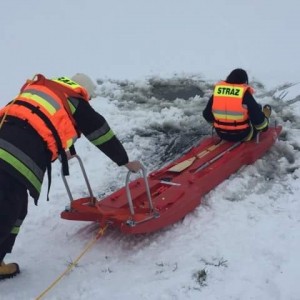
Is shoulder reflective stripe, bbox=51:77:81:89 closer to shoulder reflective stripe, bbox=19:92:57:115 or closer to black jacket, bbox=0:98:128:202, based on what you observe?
black jacket, bbox=0:98:128:202

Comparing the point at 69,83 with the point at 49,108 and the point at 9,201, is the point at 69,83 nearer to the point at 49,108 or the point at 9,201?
the point at 49,108

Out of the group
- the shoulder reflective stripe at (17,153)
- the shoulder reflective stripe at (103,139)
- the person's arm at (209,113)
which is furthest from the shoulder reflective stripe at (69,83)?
the person's arm at (209,113)

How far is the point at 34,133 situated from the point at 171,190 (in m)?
1.89

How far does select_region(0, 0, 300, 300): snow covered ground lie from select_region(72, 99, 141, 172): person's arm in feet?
3.26

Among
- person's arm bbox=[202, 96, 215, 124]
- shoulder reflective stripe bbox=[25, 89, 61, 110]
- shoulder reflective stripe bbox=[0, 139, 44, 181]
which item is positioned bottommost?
person's arm bbox=[202, 96, 215, 124]

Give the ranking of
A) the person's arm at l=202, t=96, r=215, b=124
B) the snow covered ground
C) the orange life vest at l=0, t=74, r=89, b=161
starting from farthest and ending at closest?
the person's arm at l=202, t=96, r=215, b=124, the snow covered ground, the orange life vest at l=0, t=74, r=89, b=161

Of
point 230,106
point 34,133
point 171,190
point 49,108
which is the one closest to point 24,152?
point 34,133

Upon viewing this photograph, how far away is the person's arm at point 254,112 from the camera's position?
627cm

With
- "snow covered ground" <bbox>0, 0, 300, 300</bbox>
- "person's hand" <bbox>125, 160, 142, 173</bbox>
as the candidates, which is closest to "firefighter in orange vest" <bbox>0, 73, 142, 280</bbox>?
"person's hand" <bbox>125, 160, 142, 173</bbox>

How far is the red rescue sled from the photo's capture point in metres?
4.86

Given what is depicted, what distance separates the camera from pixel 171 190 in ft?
17.7

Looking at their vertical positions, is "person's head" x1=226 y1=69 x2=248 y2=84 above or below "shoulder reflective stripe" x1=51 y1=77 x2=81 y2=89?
below

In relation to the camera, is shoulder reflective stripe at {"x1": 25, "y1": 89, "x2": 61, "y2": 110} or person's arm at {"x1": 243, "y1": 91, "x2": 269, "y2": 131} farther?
person's arm at {"x1": 243, "y1": 91, "x2": 269, "y2": 131}

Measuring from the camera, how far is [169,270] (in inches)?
177
